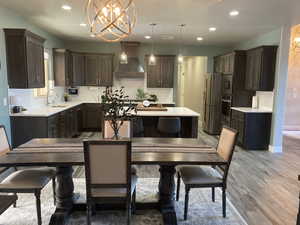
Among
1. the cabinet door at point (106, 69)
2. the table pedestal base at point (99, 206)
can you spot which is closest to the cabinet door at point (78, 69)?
the cabinet door at point (106, 69)

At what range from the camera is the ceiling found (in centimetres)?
366

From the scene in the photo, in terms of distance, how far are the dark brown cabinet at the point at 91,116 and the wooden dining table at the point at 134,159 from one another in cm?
416

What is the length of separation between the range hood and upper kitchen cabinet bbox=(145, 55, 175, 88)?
316 millimetres

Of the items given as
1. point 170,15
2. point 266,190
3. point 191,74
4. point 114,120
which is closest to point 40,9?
point 170,15

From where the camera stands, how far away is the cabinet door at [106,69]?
724 centimetres

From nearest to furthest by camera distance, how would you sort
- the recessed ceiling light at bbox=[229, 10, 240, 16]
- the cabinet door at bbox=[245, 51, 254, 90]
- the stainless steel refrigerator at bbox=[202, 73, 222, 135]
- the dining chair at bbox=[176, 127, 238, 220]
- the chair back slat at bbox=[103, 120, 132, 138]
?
the dining chair at bbox=[176, 127, 238, 220] → the chair back slat at bbox=[103, 120, 132, 138] → the recessed ceiling light at bbox=[229, 10, 240, 16] → the cabinet door at bbox=[245, 51, 254, 90] → the stainless steel refrigerator at bbox=[202, 73, 222, 135]

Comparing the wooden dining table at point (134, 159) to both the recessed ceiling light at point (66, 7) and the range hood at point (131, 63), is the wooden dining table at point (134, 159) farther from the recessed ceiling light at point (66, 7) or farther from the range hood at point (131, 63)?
the range hood at point (131, 63)

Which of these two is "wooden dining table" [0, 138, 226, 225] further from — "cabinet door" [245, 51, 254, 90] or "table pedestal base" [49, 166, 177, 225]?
"cabinet door" [245, 51, 254, 90]

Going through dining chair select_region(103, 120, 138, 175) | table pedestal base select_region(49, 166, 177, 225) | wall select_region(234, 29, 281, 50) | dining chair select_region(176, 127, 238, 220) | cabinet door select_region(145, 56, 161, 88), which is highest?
wall select_region(234, 29, 281, 50)

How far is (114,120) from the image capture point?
8.24 feet

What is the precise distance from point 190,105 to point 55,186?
298 inches

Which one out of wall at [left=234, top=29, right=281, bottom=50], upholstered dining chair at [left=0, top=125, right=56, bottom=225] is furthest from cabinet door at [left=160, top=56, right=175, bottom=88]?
upholstered dining chair at [left=0, top=125, right=56, bottom=225]

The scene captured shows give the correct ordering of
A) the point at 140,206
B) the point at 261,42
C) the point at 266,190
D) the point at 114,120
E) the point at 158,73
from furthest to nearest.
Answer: the point at 158,73 → the point at 261,42 → the point at 266,190 → the point at 140,206 → the point at 114,120

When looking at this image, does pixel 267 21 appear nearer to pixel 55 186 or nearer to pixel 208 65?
pixel 208 65
